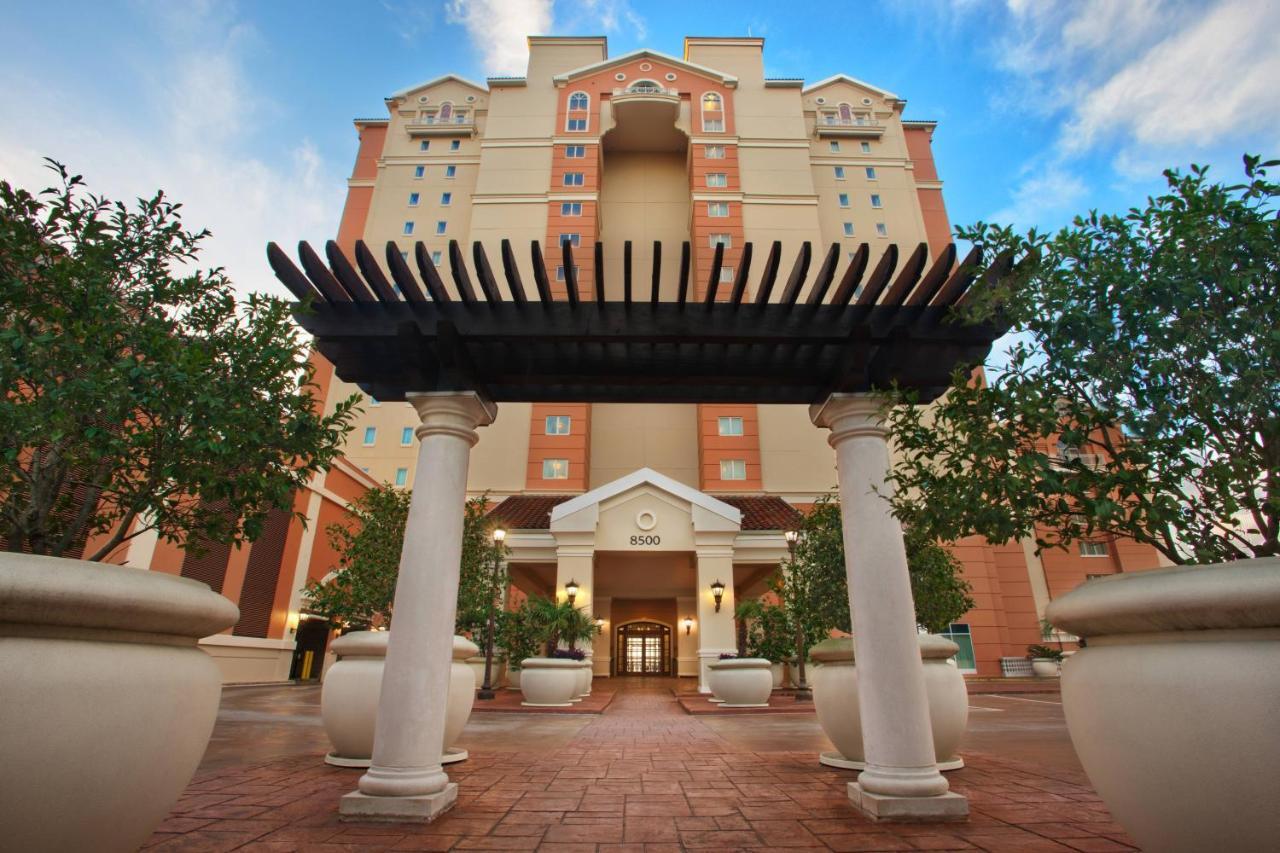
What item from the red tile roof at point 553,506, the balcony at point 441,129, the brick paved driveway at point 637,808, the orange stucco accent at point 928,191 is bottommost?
the brick paved driveway at point 637,808

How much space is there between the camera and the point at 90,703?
211 centimetres

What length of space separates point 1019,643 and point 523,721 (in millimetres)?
23452

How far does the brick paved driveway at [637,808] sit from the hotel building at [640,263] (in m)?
11.3

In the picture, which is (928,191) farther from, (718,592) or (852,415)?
(852,415)

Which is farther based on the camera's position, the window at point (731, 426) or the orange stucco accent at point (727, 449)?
the window at point (731, 426)

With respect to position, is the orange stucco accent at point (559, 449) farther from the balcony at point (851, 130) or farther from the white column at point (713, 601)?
the balcony at point (851, 130)

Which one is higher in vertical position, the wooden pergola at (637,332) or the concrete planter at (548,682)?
the wooden pergola at (637,332)

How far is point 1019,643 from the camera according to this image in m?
25.1

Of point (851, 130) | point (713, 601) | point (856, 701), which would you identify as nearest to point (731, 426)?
point (713, 601)

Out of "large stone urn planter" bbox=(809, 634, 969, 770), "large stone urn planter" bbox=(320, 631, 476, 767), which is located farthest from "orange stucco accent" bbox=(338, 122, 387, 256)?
"large stone urn planter" bbox=(809, 634, 969, 770)

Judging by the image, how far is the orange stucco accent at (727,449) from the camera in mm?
25625

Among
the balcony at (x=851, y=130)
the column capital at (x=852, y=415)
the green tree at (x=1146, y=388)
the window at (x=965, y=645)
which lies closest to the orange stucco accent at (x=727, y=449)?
the window at (x=965, y=645)

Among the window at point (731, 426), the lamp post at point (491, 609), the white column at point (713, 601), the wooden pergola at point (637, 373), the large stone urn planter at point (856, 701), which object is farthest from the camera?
the window at point (731, 426)

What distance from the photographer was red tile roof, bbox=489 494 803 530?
19750mm
